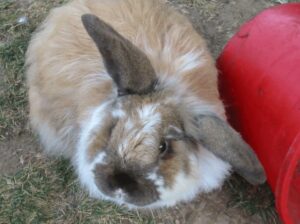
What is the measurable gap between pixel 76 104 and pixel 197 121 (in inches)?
32.9

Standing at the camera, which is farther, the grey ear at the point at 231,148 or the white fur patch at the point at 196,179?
the white fur patch at the point at 196,179

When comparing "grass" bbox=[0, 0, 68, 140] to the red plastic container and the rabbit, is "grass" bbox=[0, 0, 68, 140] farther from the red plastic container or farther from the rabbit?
the red plastic container

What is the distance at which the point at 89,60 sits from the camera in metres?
3.25

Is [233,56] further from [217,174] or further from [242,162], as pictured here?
[242,162]

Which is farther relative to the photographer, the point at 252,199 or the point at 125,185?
the point at 252,199

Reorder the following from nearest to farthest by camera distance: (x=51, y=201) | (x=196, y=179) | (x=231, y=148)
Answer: (x=231, y=148) → (x=196, y=179) → (x=51, y=201)

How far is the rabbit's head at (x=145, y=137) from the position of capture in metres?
2.55

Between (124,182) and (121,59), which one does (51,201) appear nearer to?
(124,182)

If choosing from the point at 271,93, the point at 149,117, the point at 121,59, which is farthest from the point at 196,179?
the point at 121,59

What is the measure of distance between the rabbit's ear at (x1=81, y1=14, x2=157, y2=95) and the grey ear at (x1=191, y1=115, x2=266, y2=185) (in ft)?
1.25

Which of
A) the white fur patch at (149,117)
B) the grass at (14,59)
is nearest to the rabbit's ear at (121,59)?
the white fur patch at (149,117)

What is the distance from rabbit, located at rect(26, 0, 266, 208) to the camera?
8.54 ft

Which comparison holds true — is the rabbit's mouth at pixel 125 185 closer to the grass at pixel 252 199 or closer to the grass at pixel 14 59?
the grass at pixel 252 199

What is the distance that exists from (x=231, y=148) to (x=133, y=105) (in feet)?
1.73
